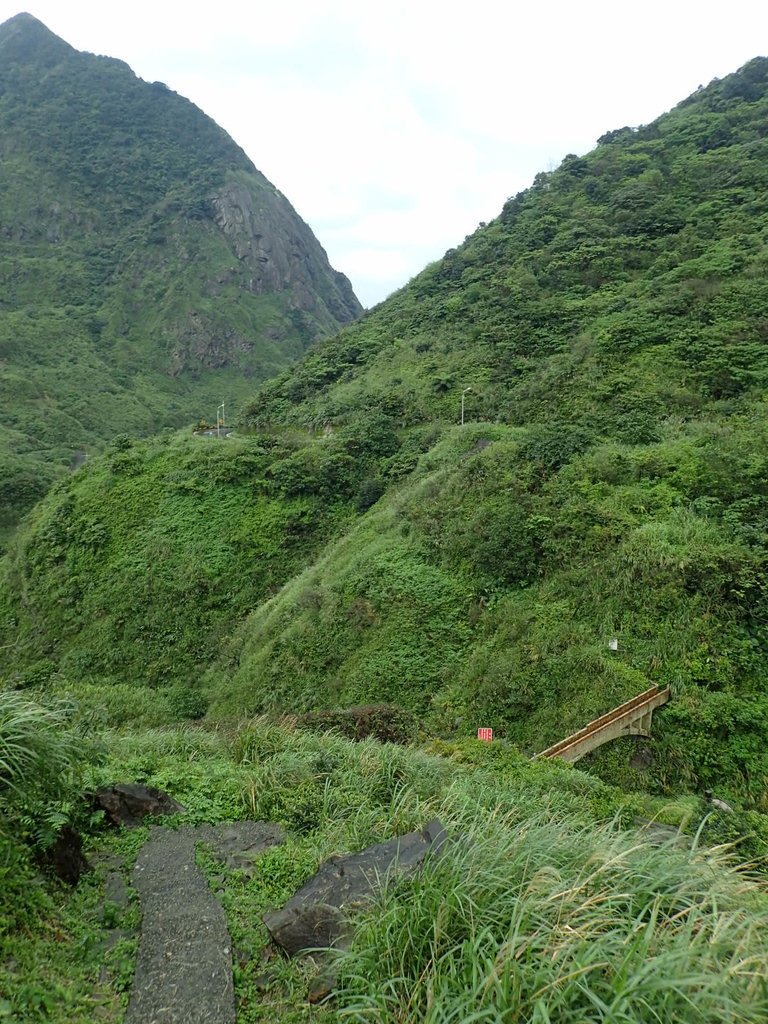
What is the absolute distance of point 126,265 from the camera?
88.8 m

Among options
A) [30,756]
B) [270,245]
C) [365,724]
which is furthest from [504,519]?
[270,245]

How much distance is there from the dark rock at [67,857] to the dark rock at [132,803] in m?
0.80

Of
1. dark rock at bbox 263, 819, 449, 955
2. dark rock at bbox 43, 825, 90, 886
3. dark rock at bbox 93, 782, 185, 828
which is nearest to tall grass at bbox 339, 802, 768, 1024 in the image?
dark rock at bbox 263, 819, 449, 955

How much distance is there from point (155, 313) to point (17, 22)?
108611mm

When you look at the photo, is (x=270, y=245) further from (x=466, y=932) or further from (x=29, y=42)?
(x=466, y=932)

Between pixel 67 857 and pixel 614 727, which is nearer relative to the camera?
pixel 67 857

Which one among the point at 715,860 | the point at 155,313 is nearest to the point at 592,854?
the point at 715,860

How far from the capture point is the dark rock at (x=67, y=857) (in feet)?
12.6

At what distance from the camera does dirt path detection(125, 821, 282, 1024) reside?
307 cm

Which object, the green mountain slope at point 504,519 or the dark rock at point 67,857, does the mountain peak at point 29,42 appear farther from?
the dark rock at point 67,857

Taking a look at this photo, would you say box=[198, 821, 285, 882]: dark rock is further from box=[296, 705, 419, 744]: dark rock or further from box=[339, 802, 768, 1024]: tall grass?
Result: box=[296, 705, 419, 744]: dark rock

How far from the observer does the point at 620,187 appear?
35844 mm

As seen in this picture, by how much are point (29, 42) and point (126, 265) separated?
84706 mm

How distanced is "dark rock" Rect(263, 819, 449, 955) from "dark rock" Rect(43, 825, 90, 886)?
53.5 inches
